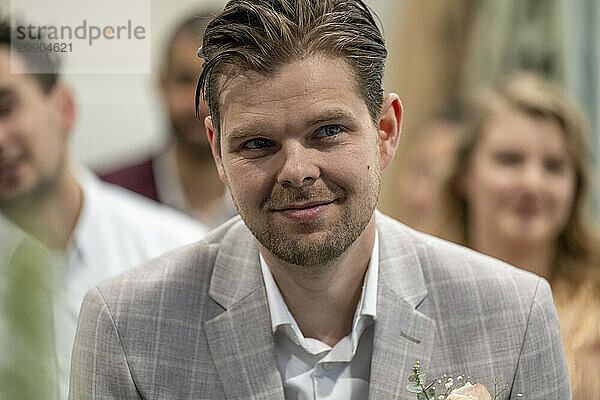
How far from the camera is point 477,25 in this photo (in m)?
2.75

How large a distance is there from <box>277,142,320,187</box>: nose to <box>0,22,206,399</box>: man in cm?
125

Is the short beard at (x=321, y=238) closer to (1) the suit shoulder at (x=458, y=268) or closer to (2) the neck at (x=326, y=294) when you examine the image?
(2) the neck at (x=326, y=294)

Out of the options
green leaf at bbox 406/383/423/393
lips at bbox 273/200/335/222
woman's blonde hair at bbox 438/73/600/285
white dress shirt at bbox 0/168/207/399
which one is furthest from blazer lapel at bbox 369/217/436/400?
woman's blonde hair at bbox 438/73/600/285

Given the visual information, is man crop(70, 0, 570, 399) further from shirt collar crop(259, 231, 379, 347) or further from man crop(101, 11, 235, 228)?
man crop(101, 11, 235, 228)

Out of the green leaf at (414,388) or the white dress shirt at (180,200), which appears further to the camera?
the white dress shirt at (180,200)

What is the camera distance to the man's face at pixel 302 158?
124 centimetres

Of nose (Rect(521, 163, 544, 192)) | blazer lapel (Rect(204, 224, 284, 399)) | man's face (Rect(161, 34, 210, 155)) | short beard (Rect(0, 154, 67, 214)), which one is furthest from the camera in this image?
nose (Rect(521, 163, 544, 192))

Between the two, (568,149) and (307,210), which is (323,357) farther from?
(568,149)

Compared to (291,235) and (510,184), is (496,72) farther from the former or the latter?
(291,235)

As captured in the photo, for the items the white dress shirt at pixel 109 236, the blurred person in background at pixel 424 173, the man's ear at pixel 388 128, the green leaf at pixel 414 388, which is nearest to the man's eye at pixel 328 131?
the man's ear at pixel 388 128

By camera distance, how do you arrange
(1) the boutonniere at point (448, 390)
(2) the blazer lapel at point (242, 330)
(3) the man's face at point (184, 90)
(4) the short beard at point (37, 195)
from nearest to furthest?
1. (1) the boutonniere at point (448, 390)
2. (2) the blazer lapel at point (242, 330)
3. (4) the short beard at point (37, 195)
4. (3) the man's face at point (184, 90)

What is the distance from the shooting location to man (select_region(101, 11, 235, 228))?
2500 millimetres

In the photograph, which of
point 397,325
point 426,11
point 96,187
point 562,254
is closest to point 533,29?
point 426,11

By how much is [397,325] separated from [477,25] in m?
1.60
